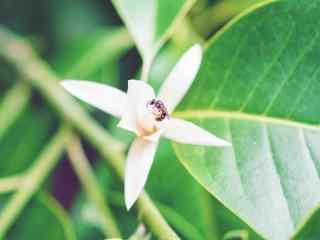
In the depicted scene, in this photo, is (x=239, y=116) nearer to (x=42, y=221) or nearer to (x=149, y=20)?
(x=149, y=20)

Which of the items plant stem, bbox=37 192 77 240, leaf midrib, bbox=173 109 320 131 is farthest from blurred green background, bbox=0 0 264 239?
leaf midrib, bbox=173 109 320 131

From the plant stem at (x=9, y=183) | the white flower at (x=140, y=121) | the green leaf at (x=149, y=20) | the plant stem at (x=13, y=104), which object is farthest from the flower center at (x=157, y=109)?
the plant stem at (x=13, y=104)

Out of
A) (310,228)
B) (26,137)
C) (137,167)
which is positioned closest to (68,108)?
(26,137)

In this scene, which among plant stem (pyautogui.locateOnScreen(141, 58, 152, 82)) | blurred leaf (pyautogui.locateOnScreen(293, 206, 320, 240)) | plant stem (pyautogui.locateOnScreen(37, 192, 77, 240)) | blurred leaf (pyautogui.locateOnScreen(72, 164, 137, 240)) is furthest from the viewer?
blurred leaf (pyautogui.locateOnScreen(72, 164, 137, 240))

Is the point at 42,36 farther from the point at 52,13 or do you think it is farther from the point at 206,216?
the point at 206,216

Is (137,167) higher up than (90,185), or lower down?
higher up

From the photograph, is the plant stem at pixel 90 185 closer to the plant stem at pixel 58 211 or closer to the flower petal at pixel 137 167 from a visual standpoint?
the plant stem at pixel 58 211

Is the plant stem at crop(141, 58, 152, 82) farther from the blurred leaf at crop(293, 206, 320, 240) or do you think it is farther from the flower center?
the blurred leaf at crop(293, 206, 320, 240)
